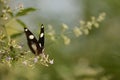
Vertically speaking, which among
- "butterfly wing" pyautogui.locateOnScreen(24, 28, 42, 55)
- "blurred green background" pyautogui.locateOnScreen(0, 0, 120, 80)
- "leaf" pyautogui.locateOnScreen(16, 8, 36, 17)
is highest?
"blurred green background" pyautogui.locateOnScreen(0, 0, 120, 80)

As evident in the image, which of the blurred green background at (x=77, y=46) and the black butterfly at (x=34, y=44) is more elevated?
the blurred green background at (x=77, y=46)

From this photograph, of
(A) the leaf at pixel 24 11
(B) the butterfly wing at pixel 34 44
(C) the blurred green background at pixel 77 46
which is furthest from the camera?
(C) the blurred green background at pixel 77 46

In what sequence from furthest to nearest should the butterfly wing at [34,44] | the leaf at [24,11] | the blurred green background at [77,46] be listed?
the blurred green background at [77,46], the leaf at [24,11], the butterfly wing at [34,44]

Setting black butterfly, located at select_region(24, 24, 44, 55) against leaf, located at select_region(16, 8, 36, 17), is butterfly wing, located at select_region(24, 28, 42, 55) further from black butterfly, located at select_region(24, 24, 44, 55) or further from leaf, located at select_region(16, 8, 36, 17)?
leaf, located at select_region(16, 8, 36, 17)

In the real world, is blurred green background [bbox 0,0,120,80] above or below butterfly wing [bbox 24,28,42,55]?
above

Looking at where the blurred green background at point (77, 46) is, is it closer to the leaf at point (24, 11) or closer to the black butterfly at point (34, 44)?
the leaf at point (24, 11)

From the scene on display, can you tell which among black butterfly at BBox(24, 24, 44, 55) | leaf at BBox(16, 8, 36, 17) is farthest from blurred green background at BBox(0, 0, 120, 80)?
black butterfly at BBox(24, 24, 44, 55)

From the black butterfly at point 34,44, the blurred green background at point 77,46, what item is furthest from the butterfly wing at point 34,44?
the blurred green background at point 77,46

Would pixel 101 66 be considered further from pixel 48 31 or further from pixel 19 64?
pixel 19 64

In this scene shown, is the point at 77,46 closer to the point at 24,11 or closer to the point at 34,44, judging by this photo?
the point at 24,11
